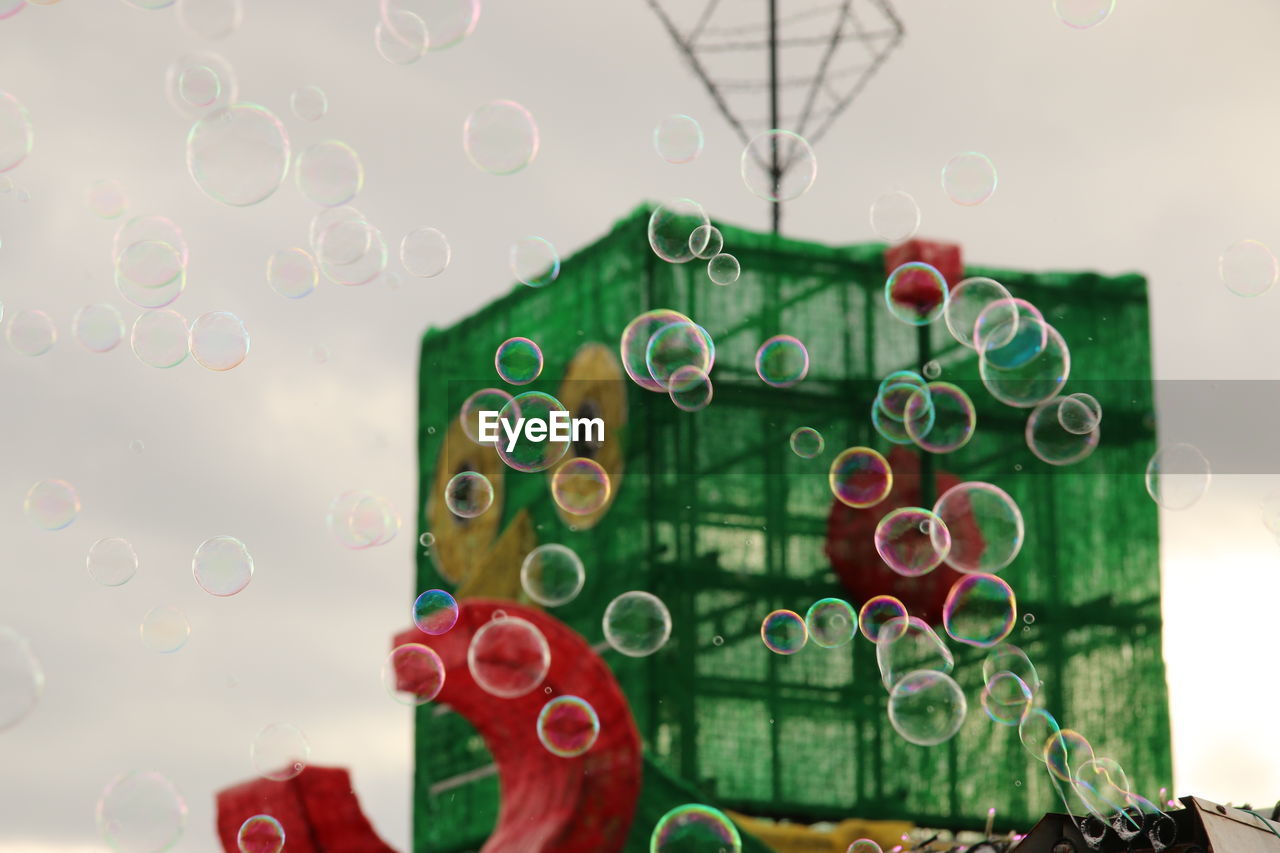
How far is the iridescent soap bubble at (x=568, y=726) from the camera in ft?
61.6

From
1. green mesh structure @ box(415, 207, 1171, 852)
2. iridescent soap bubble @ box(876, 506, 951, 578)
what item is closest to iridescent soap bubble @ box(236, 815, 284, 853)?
green mesh structure @ box(415, 207, 1171, 852)

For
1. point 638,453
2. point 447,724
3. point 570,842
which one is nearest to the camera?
point 570,842

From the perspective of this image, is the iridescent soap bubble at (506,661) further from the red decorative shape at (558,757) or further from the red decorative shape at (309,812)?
the red decorative shape at (309,812)

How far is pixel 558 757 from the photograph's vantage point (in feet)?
65.9

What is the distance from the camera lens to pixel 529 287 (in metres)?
28.3

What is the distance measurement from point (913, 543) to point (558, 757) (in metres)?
6.69

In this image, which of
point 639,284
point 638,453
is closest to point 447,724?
point 638,453

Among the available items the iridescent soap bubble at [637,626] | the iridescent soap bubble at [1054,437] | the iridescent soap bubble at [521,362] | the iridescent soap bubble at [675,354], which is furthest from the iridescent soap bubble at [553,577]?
the iridescent soap bubble at [1054,437]

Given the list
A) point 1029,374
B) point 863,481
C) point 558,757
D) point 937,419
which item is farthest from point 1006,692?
point 558,757

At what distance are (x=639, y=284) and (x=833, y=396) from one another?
3424mm

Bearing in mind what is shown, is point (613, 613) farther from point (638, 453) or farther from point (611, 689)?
point (638, 453)

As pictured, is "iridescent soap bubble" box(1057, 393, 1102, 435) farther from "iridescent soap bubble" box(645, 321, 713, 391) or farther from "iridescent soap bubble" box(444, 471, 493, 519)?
"iridescent soap bubble" box(444, 471, 493, 519)

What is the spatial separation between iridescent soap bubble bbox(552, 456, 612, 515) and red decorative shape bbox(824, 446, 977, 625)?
11.1ft

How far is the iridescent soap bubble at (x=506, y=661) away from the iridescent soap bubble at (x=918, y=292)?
303 inches
